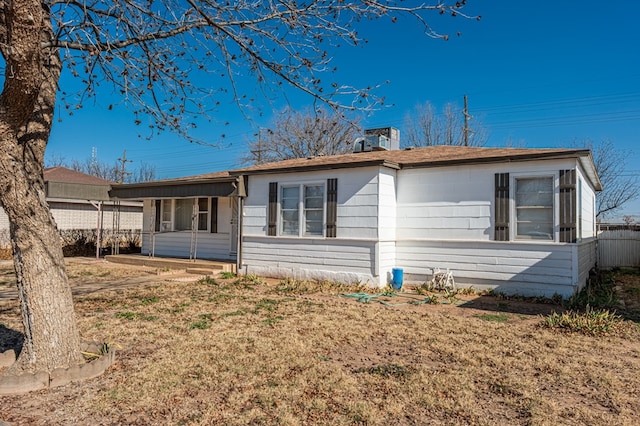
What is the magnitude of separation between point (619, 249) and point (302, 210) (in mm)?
12431

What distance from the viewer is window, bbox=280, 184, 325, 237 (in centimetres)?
1161

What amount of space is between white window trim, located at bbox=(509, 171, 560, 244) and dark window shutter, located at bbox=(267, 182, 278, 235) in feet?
19.1

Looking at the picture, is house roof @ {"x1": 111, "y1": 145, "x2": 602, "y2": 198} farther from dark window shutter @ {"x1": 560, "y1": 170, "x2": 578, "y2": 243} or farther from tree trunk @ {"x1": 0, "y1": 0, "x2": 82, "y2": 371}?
tree trunk @ {"x1": 0, "y1": 0, "x2": 82, "y2": 371}

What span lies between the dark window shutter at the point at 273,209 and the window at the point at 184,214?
3.40m

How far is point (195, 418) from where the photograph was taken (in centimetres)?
358

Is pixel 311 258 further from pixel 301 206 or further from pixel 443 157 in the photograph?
pixel 443 157

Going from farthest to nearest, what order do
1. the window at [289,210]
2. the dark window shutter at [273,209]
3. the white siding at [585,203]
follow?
the dark window shutter at [273,209]
the window at [289,210]
the white siding at [585,203]

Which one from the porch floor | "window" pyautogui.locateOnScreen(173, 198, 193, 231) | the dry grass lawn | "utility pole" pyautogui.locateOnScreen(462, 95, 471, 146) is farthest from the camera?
"utility pole" pyautogui.locateOnScreen(462, 95, 471, 146)

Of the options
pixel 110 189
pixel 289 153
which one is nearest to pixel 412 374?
pixel 110 189

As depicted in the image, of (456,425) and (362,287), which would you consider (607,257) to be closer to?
(362,287)

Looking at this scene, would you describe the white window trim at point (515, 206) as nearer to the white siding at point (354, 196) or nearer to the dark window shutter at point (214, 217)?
the white siding at point (354, 196)

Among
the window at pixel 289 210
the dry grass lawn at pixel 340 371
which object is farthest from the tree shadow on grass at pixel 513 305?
the window at pixel 289 210

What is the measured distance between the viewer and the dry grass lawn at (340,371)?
3670 mm

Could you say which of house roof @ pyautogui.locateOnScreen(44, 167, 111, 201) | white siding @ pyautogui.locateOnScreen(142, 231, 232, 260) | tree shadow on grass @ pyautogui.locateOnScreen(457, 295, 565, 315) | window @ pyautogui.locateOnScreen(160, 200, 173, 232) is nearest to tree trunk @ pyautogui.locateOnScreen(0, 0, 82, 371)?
tree shadow on grass @ pyautogui.locateOnScreen(457, 295, 565, 315)
